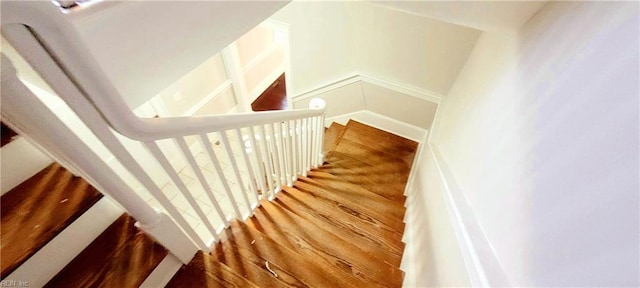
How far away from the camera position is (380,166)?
2.91m

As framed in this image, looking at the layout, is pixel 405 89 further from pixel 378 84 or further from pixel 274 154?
pixel 274 154

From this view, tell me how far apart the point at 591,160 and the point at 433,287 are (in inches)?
33.5

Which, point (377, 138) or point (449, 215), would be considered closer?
point (449, 215)

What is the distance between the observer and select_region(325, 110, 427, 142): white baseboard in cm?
320

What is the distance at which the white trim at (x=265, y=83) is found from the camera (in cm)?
451

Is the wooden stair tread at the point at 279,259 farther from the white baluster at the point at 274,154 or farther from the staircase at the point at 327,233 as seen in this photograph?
the white baluster at the point at 274,154

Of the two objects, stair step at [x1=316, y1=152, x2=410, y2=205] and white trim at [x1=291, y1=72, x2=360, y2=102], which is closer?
stair step at [x1=316, y1=152, x2=410, y2=205]

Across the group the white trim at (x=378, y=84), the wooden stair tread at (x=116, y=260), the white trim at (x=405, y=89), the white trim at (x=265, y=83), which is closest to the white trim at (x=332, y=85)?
the white trim at (x=378, y=84)

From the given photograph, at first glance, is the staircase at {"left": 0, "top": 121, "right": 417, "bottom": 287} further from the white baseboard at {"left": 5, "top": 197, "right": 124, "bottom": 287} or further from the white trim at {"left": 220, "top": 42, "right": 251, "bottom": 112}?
the white trim at {"left": 220, "top": 42, "right": 251, "bottom": 112}

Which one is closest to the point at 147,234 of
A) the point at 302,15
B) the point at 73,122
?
the point at 73,122

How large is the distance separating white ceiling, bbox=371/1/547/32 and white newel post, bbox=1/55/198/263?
4.57ft

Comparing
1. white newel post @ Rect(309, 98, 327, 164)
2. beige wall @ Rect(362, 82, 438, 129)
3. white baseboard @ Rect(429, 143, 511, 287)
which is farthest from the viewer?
beige wall @ Rect(362, 82, 438, 129)

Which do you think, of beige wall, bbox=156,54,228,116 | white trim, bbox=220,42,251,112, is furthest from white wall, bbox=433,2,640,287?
Result: white trim, bbox=220,42,251,112

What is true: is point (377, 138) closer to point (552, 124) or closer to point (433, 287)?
point (433, 287)
